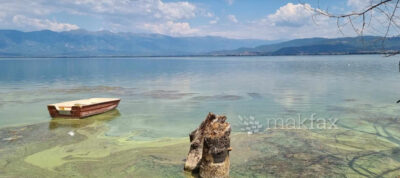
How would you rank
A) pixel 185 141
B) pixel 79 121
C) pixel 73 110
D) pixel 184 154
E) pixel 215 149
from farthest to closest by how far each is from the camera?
pixel 73 110
pixel 79 121
pixel 185 141
pixel 184 154
pixel 215 149

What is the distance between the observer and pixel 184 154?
1181 cm

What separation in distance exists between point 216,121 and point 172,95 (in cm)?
1992

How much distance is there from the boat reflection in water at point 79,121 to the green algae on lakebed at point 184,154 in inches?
44.0

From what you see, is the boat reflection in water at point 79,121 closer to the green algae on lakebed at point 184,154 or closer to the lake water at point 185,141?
the lake water at point 185,141

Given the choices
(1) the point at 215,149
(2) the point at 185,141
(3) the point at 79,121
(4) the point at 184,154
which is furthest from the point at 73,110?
(1) the point at 215,149

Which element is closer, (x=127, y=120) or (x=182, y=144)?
(x=182, y=144)

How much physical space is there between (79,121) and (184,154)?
8.68 meters

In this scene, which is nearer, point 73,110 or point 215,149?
point 215,149

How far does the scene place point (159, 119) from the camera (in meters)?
18.6

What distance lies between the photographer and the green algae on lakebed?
1012cm

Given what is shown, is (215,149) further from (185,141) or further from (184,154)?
(185,141)

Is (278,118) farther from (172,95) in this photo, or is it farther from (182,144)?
(172,95)

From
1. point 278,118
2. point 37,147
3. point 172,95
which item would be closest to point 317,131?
point 278,118

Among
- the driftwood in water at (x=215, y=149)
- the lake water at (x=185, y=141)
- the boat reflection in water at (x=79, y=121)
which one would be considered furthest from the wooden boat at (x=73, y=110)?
the driftwood in water at (x=215, y=149)
